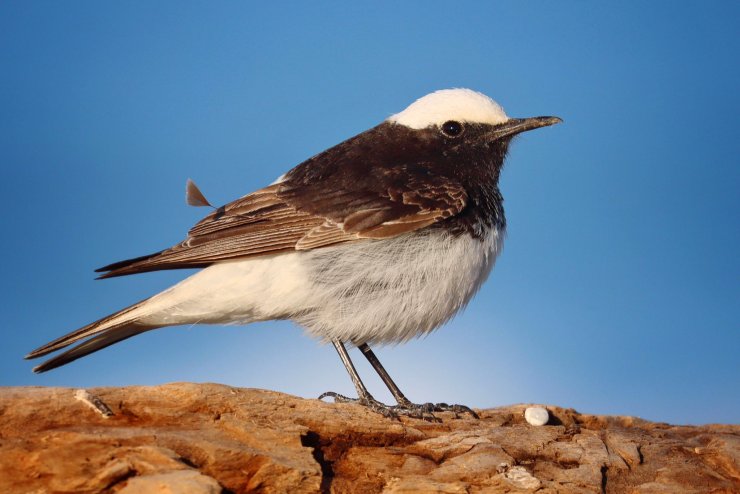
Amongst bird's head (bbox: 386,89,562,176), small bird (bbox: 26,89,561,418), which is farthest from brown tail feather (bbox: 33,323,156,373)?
bird's head (bbox: 386,89,562,176)

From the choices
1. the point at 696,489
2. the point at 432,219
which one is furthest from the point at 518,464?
the point at 432,219

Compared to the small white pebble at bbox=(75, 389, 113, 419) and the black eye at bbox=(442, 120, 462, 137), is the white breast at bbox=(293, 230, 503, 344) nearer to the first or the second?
the black eye at bbox=(442, 120, 462, 137)

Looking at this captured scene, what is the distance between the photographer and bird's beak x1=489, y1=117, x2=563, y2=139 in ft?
25.4

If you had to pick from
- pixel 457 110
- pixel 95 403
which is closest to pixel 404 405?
pixel 95 403

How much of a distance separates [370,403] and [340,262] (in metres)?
1.15

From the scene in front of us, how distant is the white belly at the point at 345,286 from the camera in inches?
256

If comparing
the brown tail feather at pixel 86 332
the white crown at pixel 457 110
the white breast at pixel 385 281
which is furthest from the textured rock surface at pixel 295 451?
→ the white crown at pixel 457 110

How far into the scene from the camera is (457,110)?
25.3ft

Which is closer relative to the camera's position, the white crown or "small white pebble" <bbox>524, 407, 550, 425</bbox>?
"small white pebble" <bbox>524, 407, 550, 425</bbox>

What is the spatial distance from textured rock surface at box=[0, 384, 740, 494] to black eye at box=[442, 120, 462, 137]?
2.78 m

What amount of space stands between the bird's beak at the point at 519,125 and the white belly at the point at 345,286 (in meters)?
1.45

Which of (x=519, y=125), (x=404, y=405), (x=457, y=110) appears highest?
(x=457, y=110)

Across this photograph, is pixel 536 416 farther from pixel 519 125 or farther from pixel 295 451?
pixel 519 125

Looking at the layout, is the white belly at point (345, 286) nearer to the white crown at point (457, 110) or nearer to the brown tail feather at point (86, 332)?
the brown tail feather at point (86, 332)
